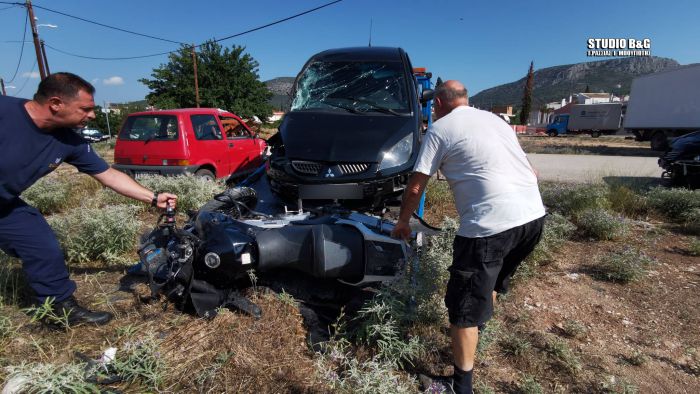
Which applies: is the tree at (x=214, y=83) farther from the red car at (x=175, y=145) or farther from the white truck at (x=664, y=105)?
the white truck at (x=664, y=105)

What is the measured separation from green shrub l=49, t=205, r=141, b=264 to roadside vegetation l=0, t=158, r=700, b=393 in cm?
1

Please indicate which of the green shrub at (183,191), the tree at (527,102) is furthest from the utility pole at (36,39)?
the tree at (527,102)

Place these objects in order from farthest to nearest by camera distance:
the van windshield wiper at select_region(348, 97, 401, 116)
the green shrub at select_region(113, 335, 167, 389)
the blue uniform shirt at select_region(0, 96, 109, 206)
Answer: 1. the van windshield wiper at select_region(348, 97, 401, 116)
2. the blue uniform shirt at select_region(0, 96, 109, 206)
3. the green shrub at select_region(113, 335, 167, 389)

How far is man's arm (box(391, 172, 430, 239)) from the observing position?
2305 mm

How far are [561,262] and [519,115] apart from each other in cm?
6966

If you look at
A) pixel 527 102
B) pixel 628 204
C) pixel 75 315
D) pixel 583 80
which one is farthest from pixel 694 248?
pixel 583 80

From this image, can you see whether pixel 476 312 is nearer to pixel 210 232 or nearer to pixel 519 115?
pixel 210 232

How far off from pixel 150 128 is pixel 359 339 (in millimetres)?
6719

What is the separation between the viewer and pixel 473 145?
221 cm

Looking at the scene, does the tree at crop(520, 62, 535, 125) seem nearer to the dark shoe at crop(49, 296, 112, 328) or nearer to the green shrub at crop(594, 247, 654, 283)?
the green shrub at crop(594, 247, 654, 283)

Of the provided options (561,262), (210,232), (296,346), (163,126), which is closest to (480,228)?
(296,346)

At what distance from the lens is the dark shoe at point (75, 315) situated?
2.68m

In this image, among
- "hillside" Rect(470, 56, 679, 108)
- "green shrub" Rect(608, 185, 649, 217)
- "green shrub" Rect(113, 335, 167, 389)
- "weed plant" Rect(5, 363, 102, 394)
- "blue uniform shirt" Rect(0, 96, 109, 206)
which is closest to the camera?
"weed plant" Rect(5, 363, 102, 394)

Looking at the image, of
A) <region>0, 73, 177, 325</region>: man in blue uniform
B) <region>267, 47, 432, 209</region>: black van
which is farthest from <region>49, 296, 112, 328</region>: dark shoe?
<region>267, 47, 432, 209</region>: black van
